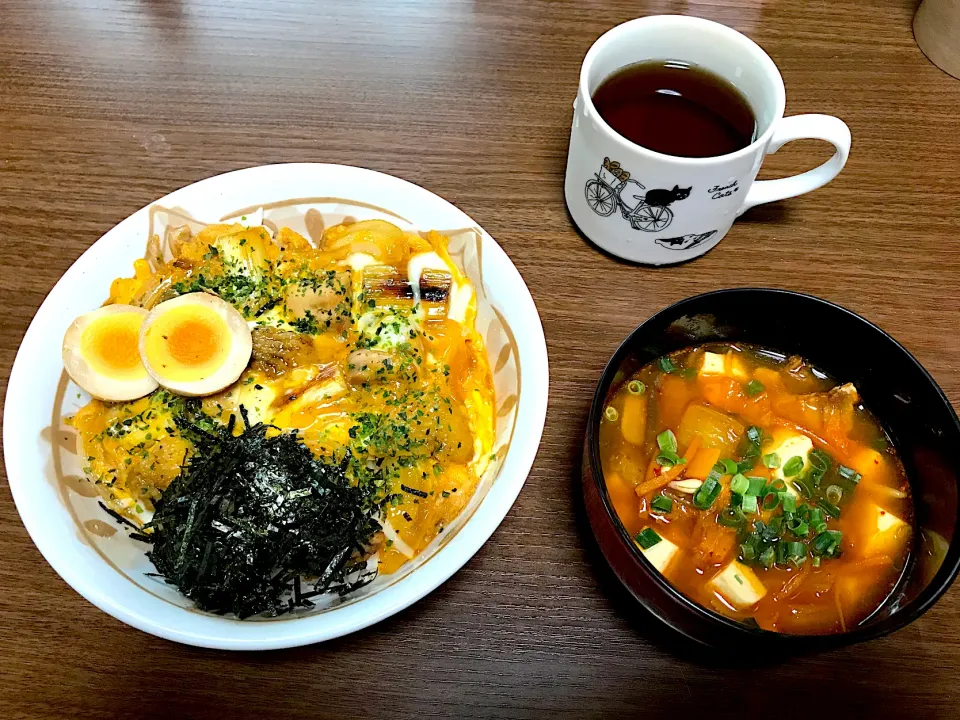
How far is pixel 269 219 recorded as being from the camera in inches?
61.3

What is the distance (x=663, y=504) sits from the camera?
1.19 meters

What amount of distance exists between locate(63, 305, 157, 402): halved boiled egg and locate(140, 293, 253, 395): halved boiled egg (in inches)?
1.6

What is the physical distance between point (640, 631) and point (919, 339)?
0.94m

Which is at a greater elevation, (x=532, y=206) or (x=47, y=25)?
(x=47, y=25)

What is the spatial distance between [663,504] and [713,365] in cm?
30

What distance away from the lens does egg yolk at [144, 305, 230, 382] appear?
1357 mm

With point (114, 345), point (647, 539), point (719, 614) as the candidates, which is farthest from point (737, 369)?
point (114, 345)

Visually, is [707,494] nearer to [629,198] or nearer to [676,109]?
[629,198]

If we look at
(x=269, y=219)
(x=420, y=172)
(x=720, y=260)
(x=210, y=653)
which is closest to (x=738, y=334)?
(x=720, y=260)

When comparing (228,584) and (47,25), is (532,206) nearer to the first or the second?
(228,584)

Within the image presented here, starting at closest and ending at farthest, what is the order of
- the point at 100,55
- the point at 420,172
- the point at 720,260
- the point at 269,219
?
1. the point at 269,219
2. the point at 720,260
3. the point at 420,172
4. the point at 100,55

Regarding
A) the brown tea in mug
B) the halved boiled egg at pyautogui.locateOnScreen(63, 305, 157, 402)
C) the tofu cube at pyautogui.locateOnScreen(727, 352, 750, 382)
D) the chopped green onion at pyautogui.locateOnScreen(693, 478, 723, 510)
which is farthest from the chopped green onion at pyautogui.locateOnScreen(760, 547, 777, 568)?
the halved boiled egg at pyautogui.locateOnScreen(63, 305, 157, 402)

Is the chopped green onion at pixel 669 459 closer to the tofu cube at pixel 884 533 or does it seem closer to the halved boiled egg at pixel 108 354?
the tofu cube at pixel 884 533

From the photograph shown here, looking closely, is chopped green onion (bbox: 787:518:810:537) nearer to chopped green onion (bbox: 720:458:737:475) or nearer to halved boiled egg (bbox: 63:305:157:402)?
chopped green onion (bbox: 720:458:737:475)
